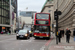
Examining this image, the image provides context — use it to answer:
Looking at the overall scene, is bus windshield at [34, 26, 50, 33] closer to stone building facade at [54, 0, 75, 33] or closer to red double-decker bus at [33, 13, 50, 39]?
red double-decker bus at [33, 13, 50, 39]

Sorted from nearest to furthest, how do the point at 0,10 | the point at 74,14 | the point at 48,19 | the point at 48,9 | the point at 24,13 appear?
the point at 48,19 < the point at 74,14 < the point at 0,10 < the point at 48,9 < the point at 24,13

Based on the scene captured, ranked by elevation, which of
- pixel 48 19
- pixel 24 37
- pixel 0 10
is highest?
pixel 0 10

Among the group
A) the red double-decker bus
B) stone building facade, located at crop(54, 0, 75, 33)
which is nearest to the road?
the red double-decker bus

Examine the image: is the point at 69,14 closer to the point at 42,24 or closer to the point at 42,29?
the point at 42,29

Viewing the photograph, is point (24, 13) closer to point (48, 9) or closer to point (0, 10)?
point (48, 9)

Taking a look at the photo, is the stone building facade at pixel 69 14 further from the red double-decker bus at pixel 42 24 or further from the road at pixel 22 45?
the road at pixel 22 45

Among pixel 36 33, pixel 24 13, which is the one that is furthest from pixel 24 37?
pixel 24 13

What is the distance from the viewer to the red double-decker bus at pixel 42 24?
22859 millimetres

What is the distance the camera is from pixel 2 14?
60.1 m

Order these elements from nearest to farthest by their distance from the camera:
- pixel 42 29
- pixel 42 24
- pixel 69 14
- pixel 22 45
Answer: pixel 22 45
pixel 42 24
pixel 42 29
pixel 69 14

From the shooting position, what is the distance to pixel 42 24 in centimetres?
2325

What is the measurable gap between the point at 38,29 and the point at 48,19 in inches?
91.5

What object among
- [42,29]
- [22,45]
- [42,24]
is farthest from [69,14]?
[22,45]

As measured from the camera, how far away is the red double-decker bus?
22.9 metres
